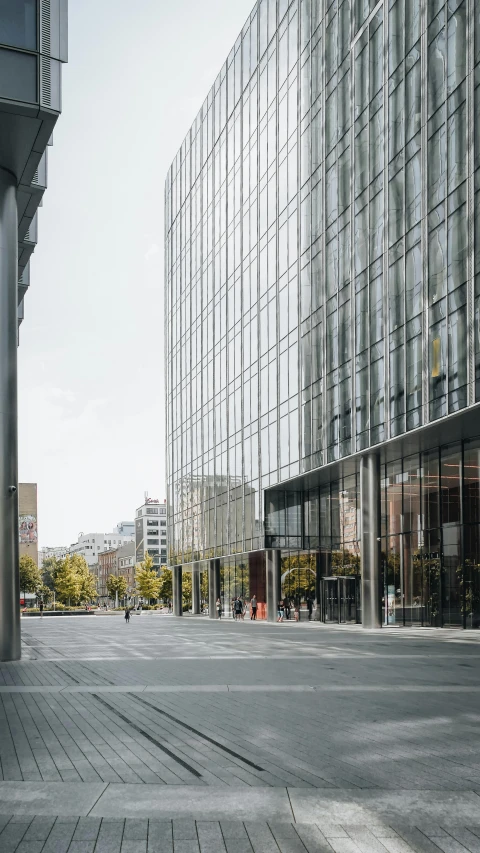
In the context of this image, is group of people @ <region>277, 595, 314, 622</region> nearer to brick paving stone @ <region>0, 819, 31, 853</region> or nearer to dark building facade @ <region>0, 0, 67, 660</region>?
dark building facade @ <region>0, 0, 67, 660</region>

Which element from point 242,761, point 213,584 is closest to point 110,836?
point 242,761

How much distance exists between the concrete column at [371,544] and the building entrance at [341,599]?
5986 mm

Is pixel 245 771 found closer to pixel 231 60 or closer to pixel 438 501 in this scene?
pixel 438 501

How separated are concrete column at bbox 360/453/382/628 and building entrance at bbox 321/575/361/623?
5986 mm

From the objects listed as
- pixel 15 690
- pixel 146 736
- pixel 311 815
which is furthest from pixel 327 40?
pixel 311 815

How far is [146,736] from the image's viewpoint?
10.4 m

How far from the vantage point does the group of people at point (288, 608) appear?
49469 mm

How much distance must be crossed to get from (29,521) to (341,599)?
134231mm

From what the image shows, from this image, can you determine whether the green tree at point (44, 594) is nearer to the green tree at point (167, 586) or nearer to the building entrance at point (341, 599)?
the green tree at point (167, 586)

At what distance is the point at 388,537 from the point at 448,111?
1820 cm

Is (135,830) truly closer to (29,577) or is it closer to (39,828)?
(39,828)

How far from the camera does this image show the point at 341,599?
4425 cm

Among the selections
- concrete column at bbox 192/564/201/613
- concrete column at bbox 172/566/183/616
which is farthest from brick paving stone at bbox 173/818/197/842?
concrete column at bbox 192/564/201/613

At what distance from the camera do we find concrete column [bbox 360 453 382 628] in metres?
35.9
